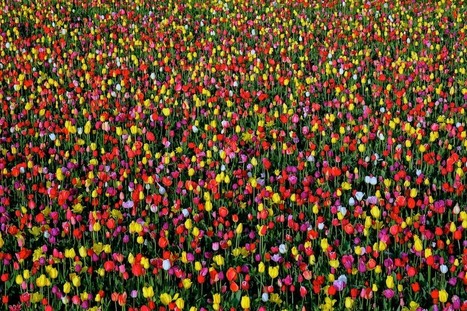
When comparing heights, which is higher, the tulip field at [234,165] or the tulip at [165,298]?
the tulip at [165,298]

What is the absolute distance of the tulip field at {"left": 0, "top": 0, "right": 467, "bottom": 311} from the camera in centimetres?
417

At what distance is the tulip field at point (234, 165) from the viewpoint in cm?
417

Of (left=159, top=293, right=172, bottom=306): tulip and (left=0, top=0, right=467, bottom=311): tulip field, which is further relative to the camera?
(left=0, top=0, right=467, bottom=311): tulip field

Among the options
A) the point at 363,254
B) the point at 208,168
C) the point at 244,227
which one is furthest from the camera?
the point at 208,168

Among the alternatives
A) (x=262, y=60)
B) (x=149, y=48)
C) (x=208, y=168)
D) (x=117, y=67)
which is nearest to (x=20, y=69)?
(x=117, y=67)

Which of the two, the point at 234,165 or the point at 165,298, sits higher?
the point at 165,298

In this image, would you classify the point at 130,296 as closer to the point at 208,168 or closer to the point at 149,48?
the point at 208,168

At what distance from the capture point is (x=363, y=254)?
14.7 feet

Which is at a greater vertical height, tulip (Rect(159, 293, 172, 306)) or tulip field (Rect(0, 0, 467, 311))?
tulip (Rect(159, 293, 172, 306))

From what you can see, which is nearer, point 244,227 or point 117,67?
point 244,227

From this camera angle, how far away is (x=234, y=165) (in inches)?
233

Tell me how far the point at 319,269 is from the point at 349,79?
4.38m

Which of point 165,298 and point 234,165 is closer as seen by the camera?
point 165,298

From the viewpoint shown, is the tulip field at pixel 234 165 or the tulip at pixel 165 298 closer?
the tulip at pixel 165 298
